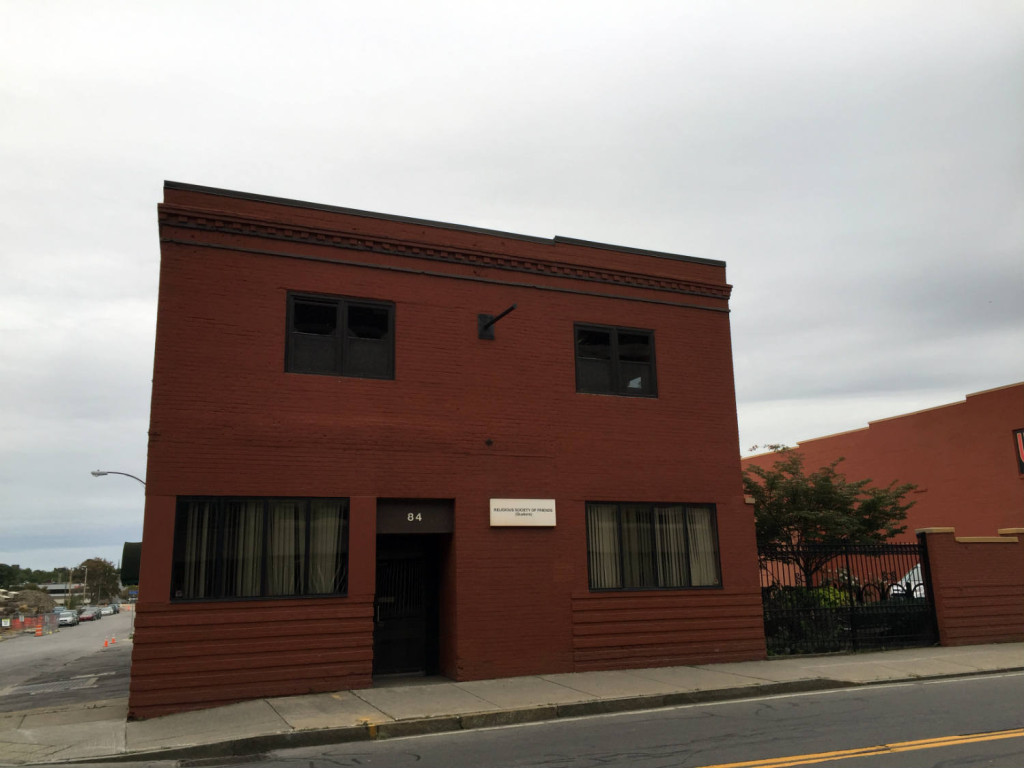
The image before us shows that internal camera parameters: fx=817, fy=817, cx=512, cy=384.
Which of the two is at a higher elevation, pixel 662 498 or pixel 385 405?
pixel 385 405

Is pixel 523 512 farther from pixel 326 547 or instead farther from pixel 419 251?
pixel 419 251

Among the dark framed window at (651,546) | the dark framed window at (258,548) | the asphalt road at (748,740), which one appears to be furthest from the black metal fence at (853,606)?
the dark framed window at (258,548)

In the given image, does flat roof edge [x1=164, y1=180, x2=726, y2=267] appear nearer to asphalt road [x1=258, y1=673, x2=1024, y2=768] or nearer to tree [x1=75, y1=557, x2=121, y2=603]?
asphalt road [x1=258, y1=673, x2=1024, y2=768]

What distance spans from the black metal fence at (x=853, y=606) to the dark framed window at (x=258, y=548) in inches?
333

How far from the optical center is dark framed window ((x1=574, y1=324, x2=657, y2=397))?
14.6 metres

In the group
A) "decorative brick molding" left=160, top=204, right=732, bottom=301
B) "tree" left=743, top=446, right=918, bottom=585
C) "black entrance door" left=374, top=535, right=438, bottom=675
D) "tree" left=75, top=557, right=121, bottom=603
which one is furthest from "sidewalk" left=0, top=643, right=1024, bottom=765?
"tree" left=75, top=557, right=121, bottom=603

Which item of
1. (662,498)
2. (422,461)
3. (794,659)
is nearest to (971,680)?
(794,659)

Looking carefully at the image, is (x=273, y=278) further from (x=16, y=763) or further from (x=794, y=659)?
(x=794, y=659)

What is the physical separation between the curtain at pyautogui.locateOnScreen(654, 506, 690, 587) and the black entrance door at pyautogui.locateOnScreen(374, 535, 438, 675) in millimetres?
3936

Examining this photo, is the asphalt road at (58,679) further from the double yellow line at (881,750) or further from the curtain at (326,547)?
the double yellow line at (881,750)

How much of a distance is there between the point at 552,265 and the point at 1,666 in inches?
1065

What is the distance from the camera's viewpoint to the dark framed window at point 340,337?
12602 mm

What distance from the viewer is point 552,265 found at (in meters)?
14.6

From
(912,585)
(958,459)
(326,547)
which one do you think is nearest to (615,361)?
(326,547)
